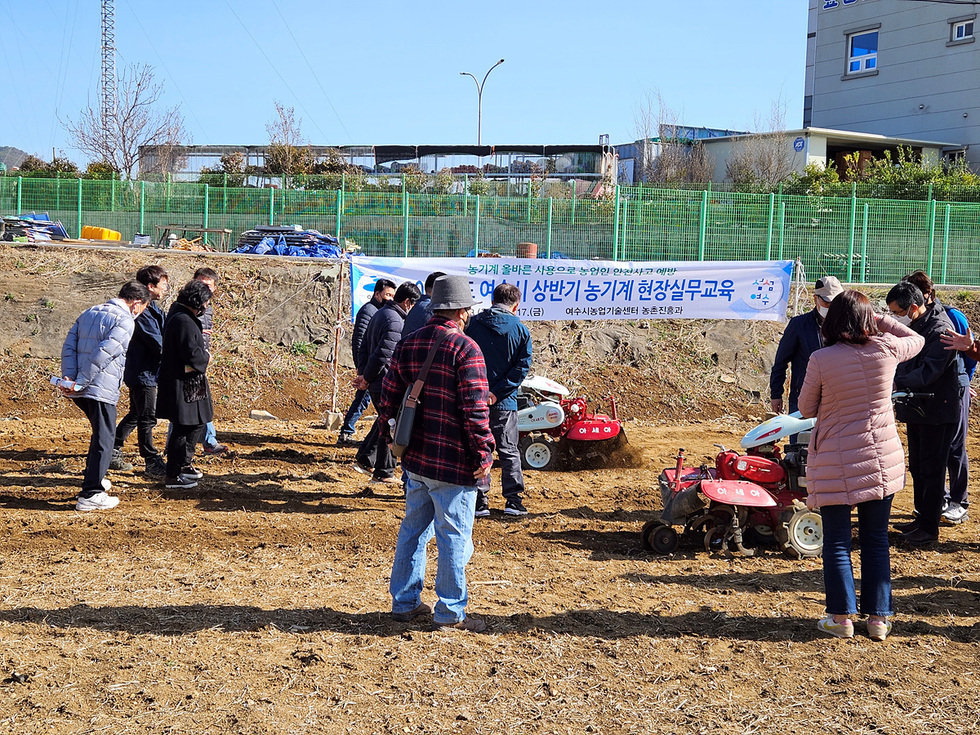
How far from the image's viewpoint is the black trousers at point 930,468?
21.8 ft

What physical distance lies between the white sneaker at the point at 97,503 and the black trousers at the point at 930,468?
6.12m

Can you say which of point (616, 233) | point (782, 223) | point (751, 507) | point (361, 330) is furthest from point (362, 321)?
point (782, 223)

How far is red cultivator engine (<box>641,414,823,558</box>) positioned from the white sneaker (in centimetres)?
414

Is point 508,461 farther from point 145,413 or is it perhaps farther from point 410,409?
point 145,413

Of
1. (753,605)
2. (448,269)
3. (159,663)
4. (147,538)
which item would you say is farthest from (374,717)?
(448,269)

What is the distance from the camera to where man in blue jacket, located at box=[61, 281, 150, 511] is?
6.93 metres

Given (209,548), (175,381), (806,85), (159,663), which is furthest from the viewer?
(806,85)

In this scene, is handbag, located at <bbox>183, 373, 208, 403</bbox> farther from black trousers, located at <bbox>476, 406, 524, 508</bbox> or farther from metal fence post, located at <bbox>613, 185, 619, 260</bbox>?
metal fence post, located at <bbox>613, 185, 619, 260</bbox>

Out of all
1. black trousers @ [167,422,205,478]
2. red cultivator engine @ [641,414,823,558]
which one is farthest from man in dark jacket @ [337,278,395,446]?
red cultivator engine @ [641,414,823,558]

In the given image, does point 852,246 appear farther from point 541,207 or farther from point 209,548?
point 209,548

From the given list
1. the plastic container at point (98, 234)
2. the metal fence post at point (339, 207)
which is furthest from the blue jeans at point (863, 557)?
the plastic container at point (98, 234)

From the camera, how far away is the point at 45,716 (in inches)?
149

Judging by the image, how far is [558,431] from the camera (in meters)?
9.33

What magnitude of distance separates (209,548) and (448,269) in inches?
274
